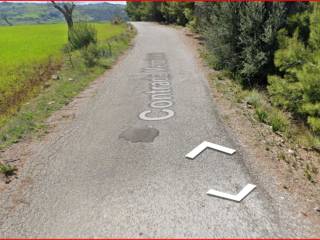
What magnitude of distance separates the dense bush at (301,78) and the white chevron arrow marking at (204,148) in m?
1.81

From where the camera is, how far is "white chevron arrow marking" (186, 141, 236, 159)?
512 cm

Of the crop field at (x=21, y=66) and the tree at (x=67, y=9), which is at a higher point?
the tree at (x=67, y=9)

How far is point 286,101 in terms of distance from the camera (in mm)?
6812

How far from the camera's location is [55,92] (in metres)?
9.44

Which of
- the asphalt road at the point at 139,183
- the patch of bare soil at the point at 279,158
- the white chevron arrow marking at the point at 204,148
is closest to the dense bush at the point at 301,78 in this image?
the patch of bare soil at the point at 279,158

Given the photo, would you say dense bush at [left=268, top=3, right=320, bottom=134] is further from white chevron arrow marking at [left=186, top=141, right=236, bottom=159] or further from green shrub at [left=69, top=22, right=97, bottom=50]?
green shrub at [left=69, top=22, right=97, bottom=50]

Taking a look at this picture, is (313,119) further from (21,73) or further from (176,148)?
(21,73)

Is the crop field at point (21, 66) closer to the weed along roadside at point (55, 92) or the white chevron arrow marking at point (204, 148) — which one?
the weed along roadside at point (55, 92)

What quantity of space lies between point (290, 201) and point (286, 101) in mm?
3447

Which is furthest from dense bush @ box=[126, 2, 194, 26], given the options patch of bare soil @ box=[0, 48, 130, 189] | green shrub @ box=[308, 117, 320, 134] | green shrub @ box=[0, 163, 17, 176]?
green shrub @ box=[0, 163, 17, 176]

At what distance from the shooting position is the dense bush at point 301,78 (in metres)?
5.80

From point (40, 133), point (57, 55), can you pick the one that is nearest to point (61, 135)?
point (40, 133)

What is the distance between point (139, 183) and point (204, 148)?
1.46 meters

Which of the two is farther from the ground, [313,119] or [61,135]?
[313,119]
